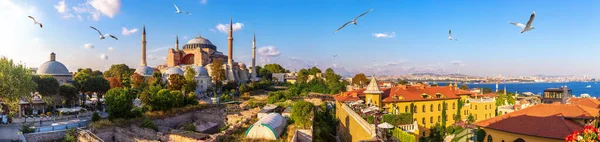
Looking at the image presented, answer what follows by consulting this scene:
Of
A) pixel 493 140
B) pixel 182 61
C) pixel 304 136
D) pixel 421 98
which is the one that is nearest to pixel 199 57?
pixel 182 61

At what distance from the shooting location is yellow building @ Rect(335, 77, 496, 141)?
73.1 feet

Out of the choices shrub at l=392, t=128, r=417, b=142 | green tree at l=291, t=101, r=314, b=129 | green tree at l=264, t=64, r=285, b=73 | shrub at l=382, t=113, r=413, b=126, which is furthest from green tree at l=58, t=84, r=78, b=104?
green tree at l=264, t=64, r=285, b=73

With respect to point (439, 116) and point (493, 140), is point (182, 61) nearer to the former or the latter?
point (439, 116)

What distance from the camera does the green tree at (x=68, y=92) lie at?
26141 millimetres

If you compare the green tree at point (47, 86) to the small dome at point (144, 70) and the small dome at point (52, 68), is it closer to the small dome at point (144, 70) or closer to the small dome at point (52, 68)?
the small dome at point (52, 68)

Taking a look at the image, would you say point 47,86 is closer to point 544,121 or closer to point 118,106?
point 118,106

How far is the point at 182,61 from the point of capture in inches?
2515

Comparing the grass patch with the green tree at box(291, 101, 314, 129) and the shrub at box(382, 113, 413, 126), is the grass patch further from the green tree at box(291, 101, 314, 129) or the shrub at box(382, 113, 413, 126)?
the shrub at box(382, 113, 413, 126)

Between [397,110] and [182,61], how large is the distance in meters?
51.2

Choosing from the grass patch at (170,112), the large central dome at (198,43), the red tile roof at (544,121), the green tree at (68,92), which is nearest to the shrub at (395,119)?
the red tile roof at (544,121)

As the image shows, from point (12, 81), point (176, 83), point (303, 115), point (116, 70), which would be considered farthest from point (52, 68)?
point (303, 115)

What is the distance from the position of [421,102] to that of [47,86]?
27.4 meters

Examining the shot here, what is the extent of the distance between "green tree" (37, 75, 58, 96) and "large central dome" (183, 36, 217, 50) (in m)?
40.7

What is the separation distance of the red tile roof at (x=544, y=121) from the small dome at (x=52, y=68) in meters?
37.1
